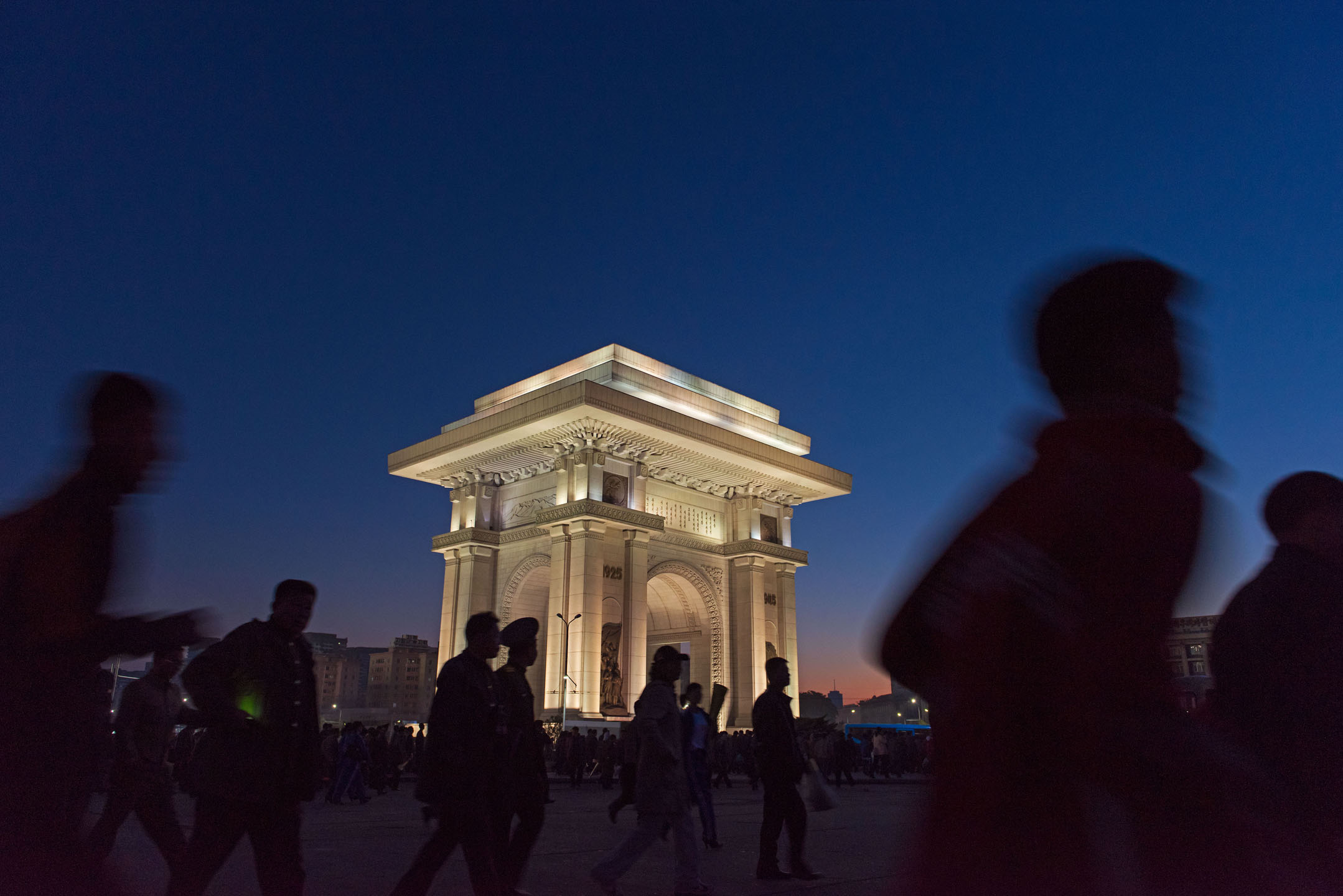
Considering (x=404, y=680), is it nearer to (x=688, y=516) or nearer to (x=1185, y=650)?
(x=688, y=516)

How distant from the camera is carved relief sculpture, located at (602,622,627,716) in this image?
2627 cm

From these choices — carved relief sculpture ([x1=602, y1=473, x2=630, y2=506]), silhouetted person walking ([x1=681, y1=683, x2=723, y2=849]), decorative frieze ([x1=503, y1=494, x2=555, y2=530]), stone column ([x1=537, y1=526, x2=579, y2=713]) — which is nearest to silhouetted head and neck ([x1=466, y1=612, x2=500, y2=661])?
silhouetted person walking ([x1=681, y1=683, x2=723, y2=849])

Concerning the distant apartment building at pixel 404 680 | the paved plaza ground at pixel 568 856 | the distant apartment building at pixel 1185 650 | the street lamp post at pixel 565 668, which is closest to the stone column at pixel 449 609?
the street lamp post at pixel 565 668

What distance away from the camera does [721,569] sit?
3256cm

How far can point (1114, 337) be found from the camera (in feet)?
5.85

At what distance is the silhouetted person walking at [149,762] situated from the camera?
16.7ft

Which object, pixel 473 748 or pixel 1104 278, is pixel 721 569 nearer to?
pixel 473 748

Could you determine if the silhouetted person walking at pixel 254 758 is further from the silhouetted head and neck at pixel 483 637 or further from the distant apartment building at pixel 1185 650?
the distant apartment building at pixel 1185 650

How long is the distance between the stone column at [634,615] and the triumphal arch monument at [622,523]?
5cm

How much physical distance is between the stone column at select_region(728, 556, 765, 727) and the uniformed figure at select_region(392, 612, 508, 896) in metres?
26.3

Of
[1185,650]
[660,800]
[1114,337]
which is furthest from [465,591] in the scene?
[1114,337]

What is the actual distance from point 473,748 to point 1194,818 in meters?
4.11

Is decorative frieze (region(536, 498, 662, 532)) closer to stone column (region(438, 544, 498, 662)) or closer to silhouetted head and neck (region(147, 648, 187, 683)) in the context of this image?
stone column (region(438, 544, 498, 662))

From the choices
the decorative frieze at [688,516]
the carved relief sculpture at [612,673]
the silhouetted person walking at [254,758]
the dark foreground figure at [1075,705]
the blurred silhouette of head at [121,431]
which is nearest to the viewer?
the dark foreground figure at [1075,705]
